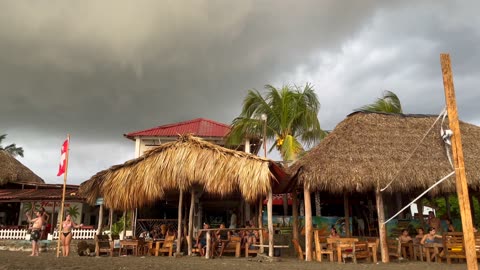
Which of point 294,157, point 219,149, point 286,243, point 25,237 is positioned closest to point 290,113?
point 294,157

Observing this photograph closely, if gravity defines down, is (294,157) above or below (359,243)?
above

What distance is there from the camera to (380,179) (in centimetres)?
998

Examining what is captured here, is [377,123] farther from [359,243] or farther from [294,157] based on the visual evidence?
[294,157]

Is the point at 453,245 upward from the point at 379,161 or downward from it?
downward

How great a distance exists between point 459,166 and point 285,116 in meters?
13.6

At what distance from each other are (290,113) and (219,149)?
8718 mm

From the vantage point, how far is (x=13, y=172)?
75.6 feet

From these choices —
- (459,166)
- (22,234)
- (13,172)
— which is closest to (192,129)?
(22,234)

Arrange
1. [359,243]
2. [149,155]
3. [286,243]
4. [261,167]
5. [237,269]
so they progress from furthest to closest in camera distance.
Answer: [286,243] → [149,155] → [261,167] → [359,243] → [237,269]

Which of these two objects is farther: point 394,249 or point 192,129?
point 192,129

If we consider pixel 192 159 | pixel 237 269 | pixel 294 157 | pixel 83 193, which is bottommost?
pixel 237 269

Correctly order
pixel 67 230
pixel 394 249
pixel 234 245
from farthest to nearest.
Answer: pixel 234 245, pixel 394 249, pixel 67 230

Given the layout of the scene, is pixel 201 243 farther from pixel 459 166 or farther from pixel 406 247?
pixel 459 166

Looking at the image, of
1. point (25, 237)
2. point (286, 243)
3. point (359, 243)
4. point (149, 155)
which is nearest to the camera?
point (359, 243)
